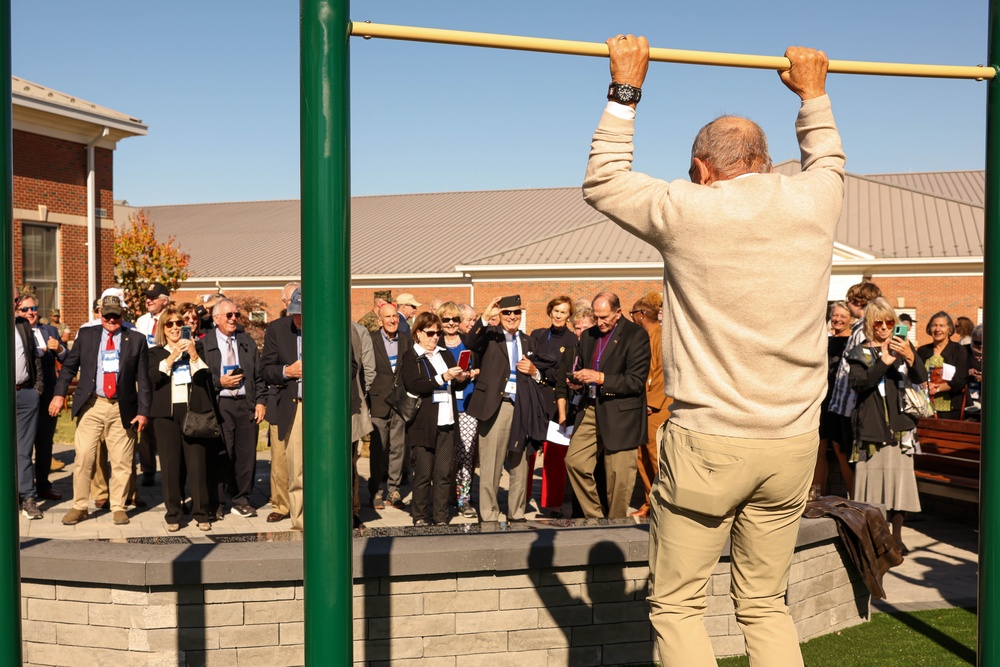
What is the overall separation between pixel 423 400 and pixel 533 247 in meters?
30.7

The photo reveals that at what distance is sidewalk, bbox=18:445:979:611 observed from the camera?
6914 mm

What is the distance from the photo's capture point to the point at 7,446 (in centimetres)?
310

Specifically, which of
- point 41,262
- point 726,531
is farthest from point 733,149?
point 41,262

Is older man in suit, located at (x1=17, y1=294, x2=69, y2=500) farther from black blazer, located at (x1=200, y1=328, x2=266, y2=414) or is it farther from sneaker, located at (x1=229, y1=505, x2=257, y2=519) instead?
sneaker, located at (x1=229, y1=505, x2=257, y2=519)

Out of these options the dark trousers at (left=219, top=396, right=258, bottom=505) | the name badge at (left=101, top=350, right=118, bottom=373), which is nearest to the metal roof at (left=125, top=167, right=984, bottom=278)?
the dark trousers at (left=219, top=396, right=258, bottom=505)

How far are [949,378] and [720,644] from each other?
8.13 meters

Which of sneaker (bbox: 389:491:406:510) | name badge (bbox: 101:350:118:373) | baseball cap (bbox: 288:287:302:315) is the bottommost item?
sneaker (bbox: 389:491:406:510)

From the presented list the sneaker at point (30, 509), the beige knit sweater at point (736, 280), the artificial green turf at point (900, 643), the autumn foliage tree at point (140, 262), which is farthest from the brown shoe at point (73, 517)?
the autumn foliage tree at point (140, 262)

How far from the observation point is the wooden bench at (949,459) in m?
8.82

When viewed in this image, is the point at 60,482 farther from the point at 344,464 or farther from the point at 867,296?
the point at 344,464

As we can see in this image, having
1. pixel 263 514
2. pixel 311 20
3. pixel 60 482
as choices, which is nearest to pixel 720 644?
pixel 311 20

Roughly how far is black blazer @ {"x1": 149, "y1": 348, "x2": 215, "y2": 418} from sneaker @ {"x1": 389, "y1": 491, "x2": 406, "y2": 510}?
236cm

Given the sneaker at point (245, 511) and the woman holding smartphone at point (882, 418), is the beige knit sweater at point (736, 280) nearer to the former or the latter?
the woman holding smartphone at point (882, 418)

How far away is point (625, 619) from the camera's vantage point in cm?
499
